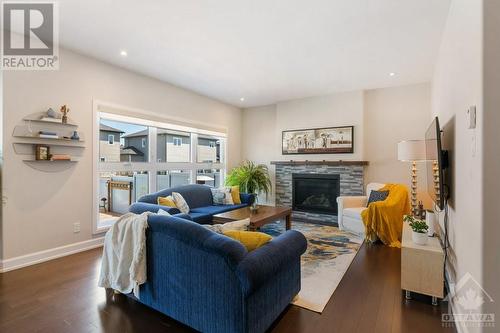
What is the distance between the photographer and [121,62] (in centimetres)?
405

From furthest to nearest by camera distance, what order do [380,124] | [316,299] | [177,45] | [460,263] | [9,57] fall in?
[380,124]
[177,45]
[9,57]
[316,299]
[460,263]

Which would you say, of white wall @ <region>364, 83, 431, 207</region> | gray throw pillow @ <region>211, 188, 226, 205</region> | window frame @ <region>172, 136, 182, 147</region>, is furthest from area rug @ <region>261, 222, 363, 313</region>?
window frame @ <region>172, 136, 182, 147</region>

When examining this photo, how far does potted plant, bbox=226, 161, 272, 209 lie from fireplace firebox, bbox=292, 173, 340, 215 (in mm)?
764

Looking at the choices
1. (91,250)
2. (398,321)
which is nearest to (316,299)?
(398,321)

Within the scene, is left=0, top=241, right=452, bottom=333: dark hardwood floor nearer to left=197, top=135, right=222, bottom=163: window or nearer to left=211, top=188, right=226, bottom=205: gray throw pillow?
left=211, top=188, right=226, bottom=205: gray throw pillow

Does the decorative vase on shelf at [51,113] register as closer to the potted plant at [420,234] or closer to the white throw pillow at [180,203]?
the white throw pillow at [180,203]

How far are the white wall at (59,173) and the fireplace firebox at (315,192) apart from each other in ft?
12.7

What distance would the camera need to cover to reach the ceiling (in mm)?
2637

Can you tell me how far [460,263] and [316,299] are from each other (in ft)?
4.02

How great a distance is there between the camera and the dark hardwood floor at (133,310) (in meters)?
1.99

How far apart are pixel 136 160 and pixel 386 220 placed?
444 centimetres

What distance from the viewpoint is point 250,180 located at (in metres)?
6.28

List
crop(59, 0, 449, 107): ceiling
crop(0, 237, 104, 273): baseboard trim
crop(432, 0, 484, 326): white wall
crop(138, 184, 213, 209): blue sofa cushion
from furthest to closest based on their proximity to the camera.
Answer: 1. crop(138, 184, 213, 209): blue sofa cushion
2. crop(0, 237, 104, 273): baseboard trim
3. crop(59, 0, 449, 107): ceiling
4. crop(432, 0, 484, 326): white wall

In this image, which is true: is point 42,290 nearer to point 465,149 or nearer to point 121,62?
point 121,62
